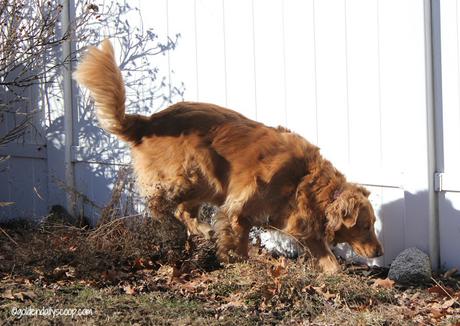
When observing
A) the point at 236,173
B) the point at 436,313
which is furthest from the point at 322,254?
the point at 436,313

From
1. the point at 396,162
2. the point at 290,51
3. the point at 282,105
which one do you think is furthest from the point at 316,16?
the point at 396,162

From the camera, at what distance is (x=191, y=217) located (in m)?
6.07

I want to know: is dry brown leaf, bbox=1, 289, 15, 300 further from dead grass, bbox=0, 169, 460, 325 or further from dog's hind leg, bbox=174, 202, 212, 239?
dog's hind leg, bbox=174, 202, 212, 239

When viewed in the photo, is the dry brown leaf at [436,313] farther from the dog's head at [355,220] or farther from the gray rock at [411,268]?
the dog's head at [355,220]

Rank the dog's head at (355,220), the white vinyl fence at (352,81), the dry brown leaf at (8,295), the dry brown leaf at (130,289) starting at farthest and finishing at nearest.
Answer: the dog's head at (355,220) < the white vinyl fence at (352,81) < the dry brown leaf at (130,289) < the dry brown leaf at (8,295)

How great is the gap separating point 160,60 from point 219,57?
752 millimetres

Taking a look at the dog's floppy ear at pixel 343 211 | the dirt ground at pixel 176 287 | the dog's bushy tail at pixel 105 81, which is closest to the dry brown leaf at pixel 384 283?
the dirt ground at pixel 176 287

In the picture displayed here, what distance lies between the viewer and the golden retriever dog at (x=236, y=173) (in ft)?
17.9

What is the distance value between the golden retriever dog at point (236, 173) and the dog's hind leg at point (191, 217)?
0.49 feet

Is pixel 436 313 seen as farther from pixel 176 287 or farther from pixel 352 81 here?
pixel 352 81

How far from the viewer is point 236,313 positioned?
448 centimetres

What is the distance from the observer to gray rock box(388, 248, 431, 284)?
5.09 metres

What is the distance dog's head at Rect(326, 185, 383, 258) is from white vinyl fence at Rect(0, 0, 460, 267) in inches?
10.0

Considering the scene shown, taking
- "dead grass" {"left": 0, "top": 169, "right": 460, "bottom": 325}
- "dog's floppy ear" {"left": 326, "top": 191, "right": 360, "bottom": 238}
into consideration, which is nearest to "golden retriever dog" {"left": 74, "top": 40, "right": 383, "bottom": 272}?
"dog's floppy ear" {"left": 326, "top": 191, "right": 360, "bottom": 238}
